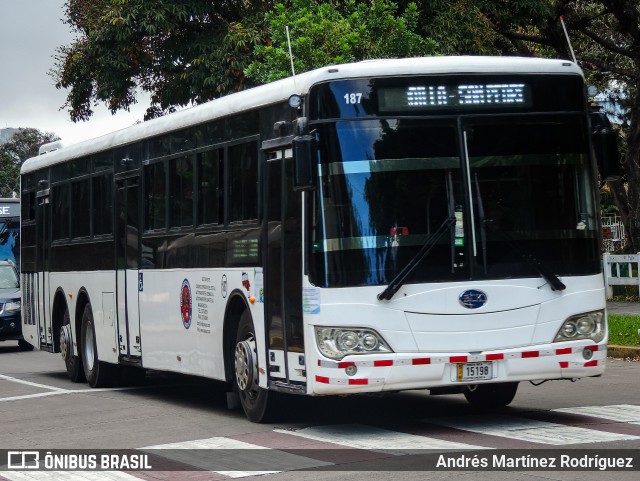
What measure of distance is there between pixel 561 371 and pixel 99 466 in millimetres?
3871

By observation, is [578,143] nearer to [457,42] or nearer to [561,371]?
[561,371]

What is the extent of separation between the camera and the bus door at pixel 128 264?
16828mm

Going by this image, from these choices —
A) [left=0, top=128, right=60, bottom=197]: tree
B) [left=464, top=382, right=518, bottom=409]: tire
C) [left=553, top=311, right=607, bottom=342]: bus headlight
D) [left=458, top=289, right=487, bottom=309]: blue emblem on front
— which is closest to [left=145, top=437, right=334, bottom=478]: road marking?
[left=458, top=289, right=487, bottom=309]: blue emblem on front

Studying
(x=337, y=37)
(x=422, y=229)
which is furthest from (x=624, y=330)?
(x=422, y=229)

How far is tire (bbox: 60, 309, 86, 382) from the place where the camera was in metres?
19.5

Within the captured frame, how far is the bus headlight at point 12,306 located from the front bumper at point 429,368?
19.5m

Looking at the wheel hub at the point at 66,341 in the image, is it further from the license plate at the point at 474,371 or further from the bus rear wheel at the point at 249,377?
the license plate at the point at 474,371

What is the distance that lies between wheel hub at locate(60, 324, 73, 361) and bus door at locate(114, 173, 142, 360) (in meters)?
2.44

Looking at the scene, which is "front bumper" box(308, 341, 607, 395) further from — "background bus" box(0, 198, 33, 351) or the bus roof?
"background bus" box(0, 198, 33, 351)

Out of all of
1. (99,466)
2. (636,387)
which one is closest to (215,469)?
(99,466)

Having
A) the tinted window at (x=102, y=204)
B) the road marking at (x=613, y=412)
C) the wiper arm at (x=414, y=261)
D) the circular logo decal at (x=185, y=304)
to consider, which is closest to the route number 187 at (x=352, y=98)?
the wiper arm at (x=414, y=261)

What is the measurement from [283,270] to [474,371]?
1.92 meters

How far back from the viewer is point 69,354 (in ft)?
65.0

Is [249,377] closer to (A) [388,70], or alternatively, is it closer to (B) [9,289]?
(A) [388,70]
